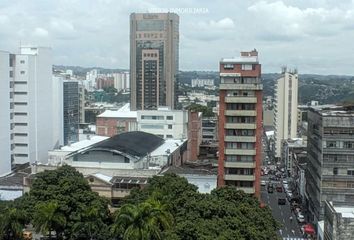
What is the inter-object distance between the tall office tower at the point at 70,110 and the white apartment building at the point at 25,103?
17.8 meters

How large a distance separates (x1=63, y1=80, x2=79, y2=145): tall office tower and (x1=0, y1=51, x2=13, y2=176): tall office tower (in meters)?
23.3

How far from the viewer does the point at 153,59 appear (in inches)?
4609

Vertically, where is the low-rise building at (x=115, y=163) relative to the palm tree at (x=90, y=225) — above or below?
above

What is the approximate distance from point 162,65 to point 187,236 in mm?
90891

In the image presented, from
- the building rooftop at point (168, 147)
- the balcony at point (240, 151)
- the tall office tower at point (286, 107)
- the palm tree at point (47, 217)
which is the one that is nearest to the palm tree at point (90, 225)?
the palm tree at point (47, 217)

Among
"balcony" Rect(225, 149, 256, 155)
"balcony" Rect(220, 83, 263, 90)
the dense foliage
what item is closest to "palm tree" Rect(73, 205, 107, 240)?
the dense foliage

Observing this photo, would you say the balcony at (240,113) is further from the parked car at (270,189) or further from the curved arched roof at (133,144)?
the parked car at (270,189)

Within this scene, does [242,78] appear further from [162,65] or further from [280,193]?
[162,65]

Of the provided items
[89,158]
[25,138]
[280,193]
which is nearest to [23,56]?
[25,138]

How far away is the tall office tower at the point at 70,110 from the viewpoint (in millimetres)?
86312

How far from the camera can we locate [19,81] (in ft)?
205

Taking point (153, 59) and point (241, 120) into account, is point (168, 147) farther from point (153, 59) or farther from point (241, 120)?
point (153, 59)

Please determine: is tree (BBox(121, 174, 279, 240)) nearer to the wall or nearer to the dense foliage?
the dense foliage

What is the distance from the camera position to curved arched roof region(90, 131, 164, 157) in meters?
49.8
